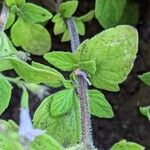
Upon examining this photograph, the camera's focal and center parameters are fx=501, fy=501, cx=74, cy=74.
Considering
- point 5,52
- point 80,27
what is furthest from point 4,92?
point 80,27

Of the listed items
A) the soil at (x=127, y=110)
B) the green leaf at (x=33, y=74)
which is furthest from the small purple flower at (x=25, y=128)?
the soil at (x=127, y=110)

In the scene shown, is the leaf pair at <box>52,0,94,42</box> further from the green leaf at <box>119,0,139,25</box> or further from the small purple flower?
the small purple flower

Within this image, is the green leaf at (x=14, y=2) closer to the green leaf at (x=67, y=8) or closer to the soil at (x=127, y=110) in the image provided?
the green leaf at (x=67, y=8)

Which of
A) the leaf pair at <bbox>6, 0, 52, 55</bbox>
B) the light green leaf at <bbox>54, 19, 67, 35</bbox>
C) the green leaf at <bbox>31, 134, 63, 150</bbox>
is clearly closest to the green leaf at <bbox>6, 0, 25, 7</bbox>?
the leaf pair at <bbox>6, 0, 52, 55</bbox>

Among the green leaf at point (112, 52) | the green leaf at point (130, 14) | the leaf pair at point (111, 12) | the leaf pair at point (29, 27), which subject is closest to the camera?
the green leaf at point (112, 52)

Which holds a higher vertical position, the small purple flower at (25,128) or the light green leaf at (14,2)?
the light green leaf at (14,2)

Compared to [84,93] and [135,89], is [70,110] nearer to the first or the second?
[84,93]
